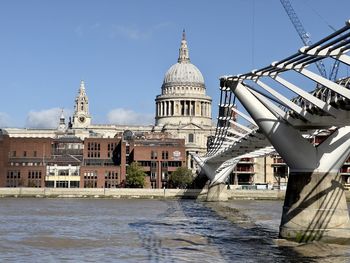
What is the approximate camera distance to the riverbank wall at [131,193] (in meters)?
104

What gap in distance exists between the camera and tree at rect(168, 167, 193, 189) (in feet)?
386

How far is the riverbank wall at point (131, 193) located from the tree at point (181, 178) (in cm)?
1113

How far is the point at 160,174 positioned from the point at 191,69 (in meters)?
77.5

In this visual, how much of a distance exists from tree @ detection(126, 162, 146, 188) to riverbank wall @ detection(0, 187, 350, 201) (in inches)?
334

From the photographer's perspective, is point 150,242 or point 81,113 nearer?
point 150,242

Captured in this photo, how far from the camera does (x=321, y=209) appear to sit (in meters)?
33.0

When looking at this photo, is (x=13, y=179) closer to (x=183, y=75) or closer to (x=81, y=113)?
(x=81, y=113)

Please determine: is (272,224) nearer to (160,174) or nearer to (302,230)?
(302,230)

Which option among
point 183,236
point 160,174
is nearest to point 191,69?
point 160,174

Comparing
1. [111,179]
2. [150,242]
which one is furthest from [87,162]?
[150,242]

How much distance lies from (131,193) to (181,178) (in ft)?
45.4

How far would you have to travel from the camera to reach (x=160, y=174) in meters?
124

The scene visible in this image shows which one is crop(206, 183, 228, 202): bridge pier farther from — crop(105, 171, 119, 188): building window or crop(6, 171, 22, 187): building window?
crop(6, 171, 22, 187): building window

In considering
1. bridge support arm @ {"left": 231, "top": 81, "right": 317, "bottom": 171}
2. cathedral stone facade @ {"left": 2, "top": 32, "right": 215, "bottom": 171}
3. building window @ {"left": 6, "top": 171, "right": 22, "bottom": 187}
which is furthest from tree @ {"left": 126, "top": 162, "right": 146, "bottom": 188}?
bridge support arm @ {"left": 231, "top": 81, "right": 317, "bottom": 171}
